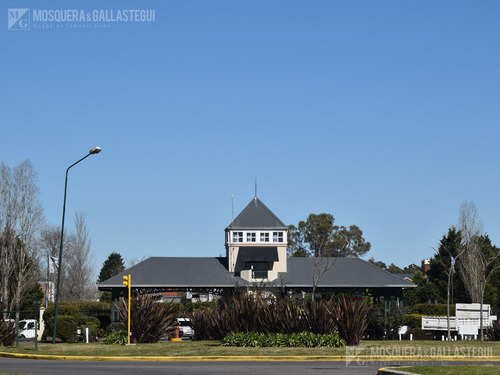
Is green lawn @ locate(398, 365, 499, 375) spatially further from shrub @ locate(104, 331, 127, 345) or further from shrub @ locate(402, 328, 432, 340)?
shrub @ locate(402, 328, 432, 340)

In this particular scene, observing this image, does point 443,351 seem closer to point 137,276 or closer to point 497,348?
point 497,348

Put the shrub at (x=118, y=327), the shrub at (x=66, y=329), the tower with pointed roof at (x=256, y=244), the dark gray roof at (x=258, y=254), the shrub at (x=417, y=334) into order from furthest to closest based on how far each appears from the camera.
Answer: the tower with pointed roof at (x=256, y=244)
the dark gray roof at (x=258, y=254)
the shrub at (x=417, y=334)
the shrub at (x=66, y=329)
the shrub at (x=118, y=327)

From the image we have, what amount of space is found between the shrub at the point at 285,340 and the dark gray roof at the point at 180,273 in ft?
109

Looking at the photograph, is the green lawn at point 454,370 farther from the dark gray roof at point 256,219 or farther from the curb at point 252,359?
the dark gray roof at point 256,219

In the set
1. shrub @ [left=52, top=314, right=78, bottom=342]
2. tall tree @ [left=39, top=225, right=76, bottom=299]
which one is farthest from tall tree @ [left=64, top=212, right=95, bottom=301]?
shrub @ [left=52, top=314, right=78, bottom=342]

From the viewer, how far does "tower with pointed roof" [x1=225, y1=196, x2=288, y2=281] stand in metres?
65.9

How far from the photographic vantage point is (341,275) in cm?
6575

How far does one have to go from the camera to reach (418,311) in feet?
179

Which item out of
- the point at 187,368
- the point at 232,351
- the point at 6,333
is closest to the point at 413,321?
the point at 232,351

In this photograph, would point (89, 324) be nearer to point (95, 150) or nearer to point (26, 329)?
point (26, 329)

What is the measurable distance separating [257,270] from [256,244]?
2581mm

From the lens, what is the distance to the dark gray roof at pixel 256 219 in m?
67.6

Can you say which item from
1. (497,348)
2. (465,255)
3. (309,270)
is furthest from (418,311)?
(497,348)
